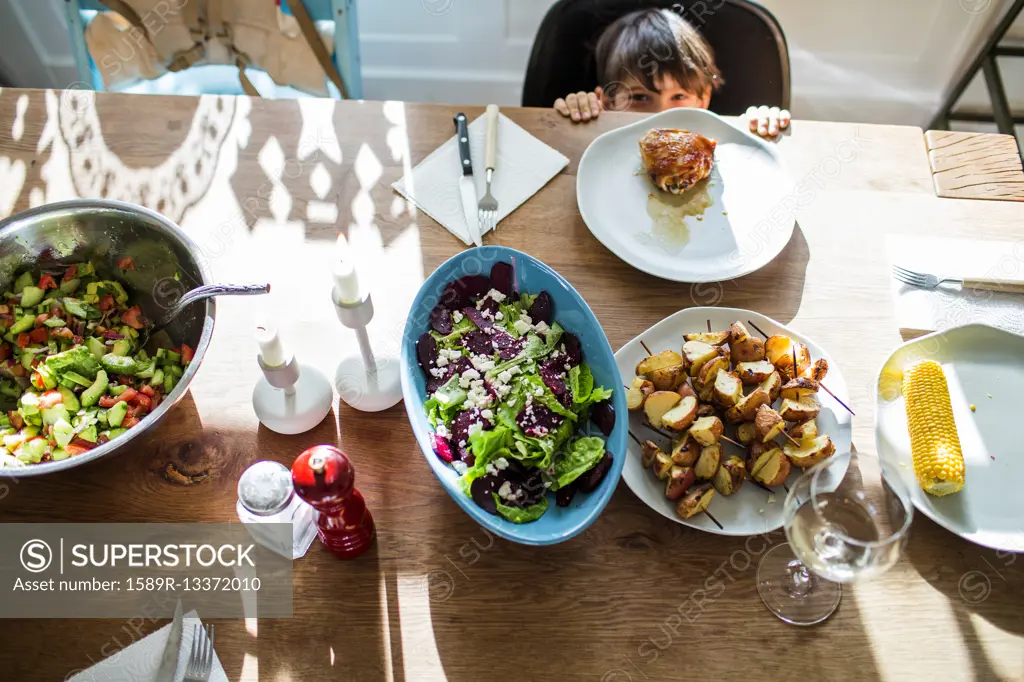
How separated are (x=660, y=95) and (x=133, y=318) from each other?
1431 millimetres

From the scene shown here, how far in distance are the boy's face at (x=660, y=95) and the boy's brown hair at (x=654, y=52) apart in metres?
0.01

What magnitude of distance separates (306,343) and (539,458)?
0.51 meters

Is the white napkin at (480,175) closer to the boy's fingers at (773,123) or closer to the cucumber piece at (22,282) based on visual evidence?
the boy's fingers at (773,123)

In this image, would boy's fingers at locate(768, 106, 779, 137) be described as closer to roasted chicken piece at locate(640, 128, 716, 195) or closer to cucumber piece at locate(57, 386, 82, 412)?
roasted chicken piece at locate(640, 128, 716, 195)

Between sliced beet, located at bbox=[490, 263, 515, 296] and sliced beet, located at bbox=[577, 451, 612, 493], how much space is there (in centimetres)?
35

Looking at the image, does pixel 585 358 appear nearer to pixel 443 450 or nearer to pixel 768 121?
pixel 443 450

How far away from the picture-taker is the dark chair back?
1925 mm

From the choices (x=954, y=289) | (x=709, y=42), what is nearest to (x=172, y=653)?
(x=954, y=289)

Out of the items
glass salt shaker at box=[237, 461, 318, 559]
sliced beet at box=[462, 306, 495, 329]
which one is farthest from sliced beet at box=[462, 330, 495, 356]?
glass salt shaker at box=[237, 461, 318, 559]

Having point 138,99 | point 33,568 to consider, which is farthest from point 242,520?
point 138,99

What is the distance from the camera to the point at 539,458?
3.46 feet

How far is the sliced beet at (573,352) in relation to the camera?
1.16 m

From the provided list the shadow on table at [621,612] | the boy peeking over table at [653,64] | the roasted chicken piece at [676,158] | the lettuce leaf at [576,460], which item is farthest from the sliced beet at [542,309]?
the boy peeking over table at [653,64]

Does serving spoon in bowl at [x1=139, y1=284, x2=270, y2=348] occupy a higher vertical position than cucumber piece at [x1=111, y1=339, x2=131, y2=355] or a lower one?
higher
